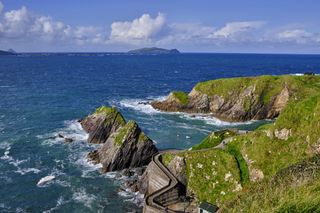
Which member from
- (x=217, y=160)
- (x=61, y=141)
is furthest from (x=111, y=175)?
(x=61, y=141)

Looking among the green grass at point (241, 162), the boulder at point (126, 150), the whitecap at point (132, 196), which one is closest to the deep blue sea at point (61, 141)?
the whitecap at point (132, 196)

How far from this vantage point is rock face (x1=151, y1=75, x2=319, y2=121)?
99.8 meters

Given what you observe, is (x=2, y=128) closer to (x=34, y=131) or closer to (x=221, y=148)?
(x=34, y=131)

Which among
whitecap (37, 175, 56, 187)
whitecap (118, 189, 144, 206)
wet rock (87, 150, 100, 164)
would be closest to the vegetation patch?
whitecap (118, 189, 144, 206)

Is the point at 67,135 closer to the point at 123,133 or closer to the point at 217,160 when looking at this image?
the point at 123,133

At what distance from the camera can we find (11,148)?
73.6m

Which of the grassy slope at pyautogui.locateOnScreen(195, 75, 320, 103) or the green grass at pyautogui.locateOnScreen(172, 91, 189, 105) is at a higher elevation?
the grassy slope at pyautogui.locateOnScreen(195, 75, 320, 103)

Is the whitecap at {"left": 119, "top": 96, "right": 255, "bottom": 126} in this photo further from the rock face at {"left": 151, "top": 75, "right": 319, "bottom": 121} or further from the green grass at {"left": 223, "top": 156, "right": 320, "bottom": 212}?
the green grass at {"left": 223, "top": 156, "right": 320, "bottom": 212}

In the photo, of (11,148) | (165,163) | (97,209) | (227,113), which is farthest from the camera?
(227,113)

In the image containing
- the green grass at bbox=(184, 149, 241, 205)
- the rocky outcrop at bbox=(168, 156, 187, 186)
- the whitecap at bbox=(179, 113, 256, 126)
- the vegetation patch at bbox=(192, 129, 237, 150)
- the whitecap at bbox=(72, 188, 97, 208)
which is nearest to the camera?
the green grass at bbox=(184, 149, 241, 205)

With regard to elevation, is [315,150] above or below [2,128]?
above

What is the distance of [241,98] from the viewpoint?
102 meters

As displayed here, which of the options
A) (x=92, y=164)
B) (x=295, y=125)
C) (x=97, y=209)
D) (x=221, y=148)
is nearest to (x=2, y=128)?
(x=92, y=164)

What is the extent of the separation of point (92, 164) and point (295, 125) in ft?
117
